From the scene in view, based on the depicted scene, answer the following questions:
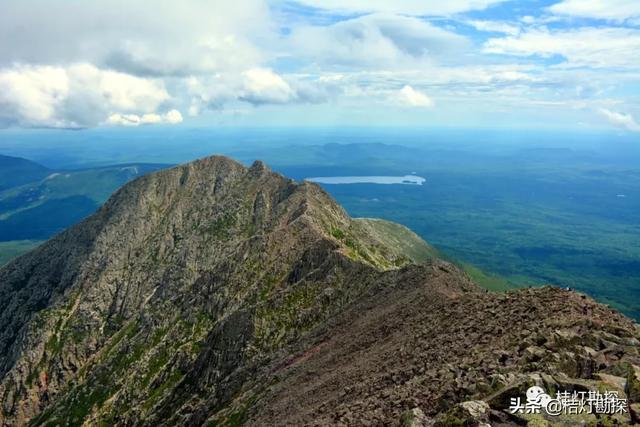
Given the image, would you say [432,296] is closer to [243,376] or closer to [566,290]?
[566,290]

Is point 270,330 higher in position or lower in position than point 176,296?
higher

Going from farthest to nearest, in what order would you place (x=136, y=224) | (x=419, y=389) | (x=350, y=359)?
(x=136, y=224), (x=350, y=359), (x=419, y=389)

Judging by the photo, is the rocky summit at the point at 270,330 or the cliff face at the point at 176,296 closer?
the rocky summit at the point at 270,330

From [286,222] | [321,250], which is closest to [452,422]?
[321,250]

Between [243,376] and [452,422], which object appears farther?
[243,376]

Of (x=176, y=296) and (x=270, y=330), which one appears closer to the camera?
(x=270, y=330)

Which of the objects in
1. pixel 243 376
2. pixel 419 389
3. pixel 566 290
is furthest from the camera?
pixel 243 376

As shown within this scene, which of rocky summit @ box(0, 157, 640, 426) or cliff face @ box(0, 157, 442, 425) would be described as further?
cliff face @ box(0, 157, 442, 425)

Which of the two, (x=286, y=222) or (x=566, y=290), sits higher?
(x=566, y=290)
